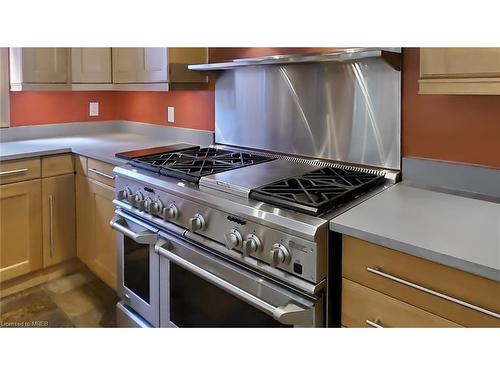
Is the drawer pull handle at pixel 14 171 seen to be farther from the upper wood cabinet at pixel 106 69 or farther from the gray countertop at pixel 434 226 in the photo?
the gray countertop at pixel 434 226

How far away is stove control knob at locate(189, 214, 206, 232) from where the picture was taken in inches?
60.4

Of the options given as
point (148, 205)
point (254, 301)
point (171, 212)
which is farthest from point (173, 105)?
point (254, 301)

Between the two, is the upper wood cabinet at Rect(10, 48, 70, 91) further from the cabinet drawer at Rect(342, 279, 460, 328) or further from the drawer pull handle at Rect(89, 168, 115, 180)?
the cabinet drawer at Rect(342, 279, 460, 328)

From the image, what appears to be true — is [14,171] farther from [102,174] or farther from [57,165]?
[102,174]

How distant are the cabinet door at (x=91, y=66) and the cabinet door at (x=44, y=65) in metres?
0.06

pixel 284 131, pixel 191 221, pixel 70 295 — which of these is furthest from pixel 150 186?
pixel 70 295

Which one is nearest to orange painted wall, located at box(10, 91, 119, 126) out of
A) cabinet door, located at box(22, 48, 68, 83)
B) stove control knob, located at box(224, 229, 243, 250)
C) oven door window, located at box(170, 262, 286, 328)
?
cabinet door, located at box(22, 48, 68, 83)

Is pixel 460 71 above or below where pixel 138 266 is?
above

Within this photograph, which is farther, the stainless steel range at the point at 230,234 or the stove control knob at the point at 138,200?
the stove control knob at the point at 138,200

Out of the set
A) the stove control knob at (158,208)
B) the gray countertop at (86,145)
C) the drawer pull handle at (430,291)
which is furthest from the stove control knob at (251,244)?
the gray countertop at (86,145)

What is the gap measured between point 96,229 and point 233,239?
1311mm

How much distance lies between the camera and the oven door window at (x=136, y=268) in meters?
1.91

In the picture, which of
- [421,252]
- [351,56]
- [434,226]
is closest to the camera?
[421,252]

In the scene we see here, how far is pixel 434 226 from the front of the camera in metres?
1.14
